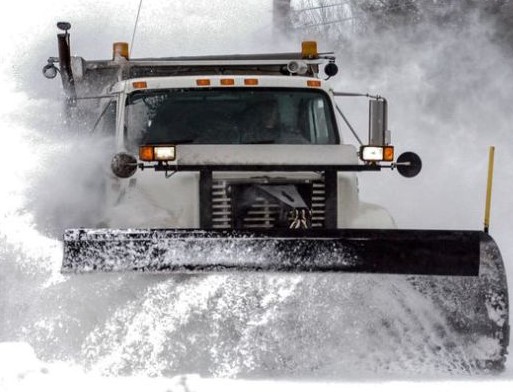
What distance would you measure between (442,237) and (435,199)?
5525mm

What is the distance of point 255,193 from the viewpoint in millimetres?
7211

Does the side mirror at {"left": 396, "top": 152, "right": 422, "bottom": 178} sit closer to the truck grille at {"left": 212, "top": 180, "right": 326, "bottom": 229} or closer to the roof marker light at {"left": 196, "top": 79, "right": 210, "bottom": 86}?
the truck grille at {"left": 212, "top": 180, "right": 326, "bottom": 229}

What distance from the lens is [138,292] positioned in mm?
6129

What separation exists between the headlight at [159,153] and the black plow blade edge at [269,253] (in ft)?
2.23

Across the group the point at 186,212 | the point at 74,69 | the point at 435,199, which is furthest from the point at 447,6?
the point at 186,212

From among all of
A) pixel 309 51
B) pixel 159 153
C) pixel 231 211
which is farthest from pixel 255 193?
pixel 309 51

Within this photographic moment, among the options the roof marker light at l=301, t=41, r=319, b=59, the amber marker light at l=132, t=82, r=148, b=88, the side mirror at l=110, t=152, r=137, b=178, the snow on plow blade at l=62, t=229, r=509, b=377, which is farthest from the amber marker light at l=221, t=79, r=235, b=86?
the snow on plow blade at l=62, t=229, r=509, b=377

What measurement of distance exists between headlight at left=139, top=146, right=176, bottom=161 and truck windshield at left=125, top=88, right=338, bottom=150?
0.92 metres

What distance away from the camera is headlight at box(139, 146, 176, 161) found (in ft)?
22.0

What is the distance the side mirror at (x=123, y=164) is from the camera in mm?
6891

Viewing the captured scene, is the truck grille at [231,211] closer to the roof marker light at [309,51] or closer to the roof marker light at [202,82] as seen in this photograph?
the roof marker light at [202,82]

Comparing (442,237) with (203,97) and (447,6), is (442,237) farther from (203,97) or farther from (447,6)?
(447,6)

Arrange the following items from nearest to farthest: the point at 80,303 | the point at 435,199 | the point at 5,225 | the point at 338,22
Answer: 1. the point at 80,303
2. the point at 5,225
3. the point at 435,199
4. the point at 338,22

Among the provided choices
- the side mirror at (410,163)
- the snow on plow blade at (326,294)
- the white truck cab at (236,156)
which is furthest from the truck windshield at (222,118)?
the snow on plow blade at (326,294)
